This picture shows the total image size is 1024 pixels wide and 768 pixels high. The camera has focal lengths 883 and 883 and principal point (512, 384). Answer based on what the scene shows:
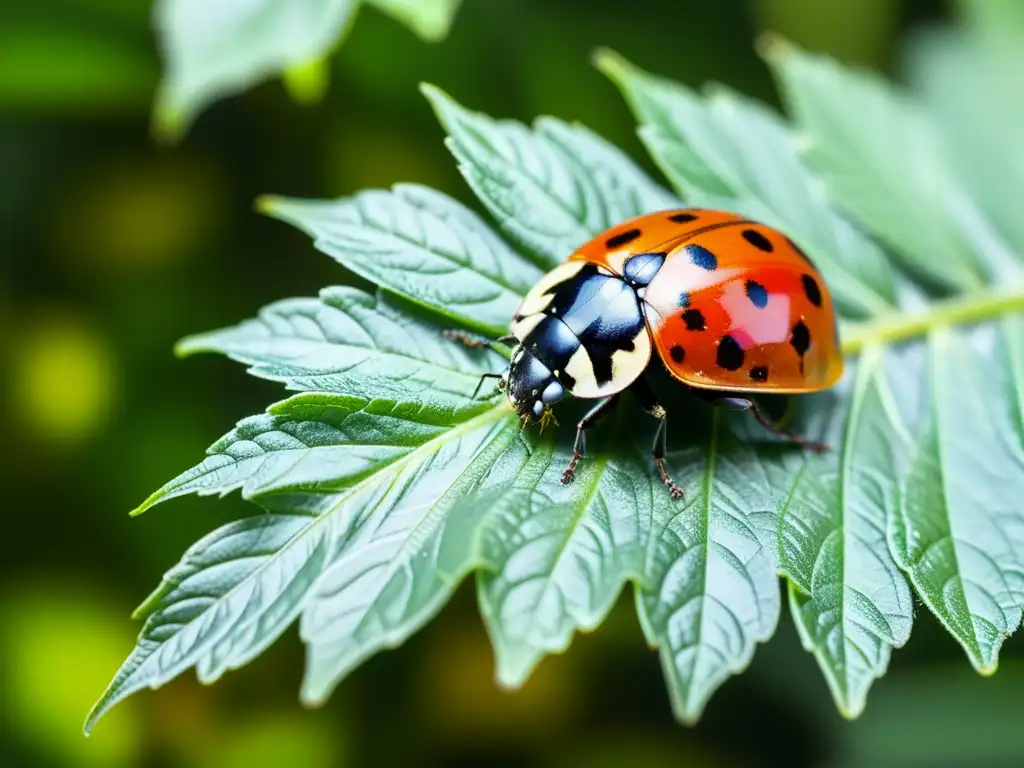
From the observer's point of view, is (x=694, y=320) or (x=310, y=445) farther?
(x=694, y=320)

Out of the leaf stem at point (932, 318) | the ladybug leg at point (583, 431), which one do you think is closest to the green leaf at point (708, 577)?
the ladybug leg at point (583, 431)

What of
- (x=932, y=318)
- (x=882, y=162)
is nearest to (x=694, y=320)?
(x=932, y=318)

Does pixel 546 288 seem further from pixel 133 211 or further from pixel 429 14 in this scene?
pixel 133 211

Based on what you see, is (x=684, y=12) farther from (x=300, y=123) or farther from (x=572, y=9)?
(x=300, y=123)

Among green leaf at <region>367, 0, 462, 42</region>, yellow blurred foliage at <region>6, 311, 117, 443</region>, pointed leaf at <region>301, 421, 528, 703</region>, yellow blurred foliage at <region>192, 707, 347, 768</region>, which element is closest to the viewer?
pointed leaf at <region>301, 421, 528, 703</region>

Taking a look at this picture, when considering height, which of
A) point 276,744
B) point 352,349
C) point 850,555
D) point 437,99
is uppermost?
point 437,99

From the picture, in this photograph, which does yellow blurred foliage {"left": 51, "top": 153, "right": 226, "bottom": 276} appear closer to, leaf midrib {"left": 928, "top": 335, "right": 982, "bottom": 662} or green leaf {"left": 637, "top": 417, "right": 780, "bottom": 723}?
green leaf {"left": 637, "top": 417, "right": 780, "bottom": 723}

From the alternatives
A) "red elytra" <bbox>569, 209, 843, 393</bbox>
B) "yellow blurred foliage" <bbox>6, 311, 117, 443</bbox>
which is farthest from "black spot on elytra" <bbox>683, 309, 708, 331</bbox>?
"yellow blurred foliage" <bbox>6, 311, 117, 443</bbox>
